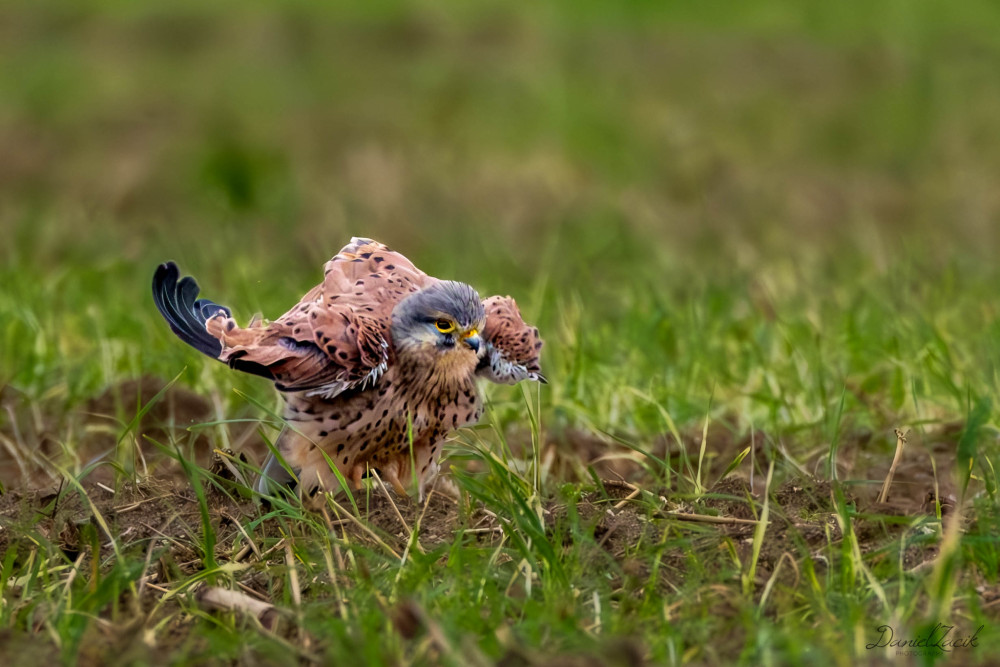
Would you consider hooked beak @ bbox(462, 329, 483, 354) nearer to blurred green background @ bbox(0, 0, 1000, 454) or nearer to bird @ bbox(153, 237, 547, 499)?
bird @ bbox(153, 237, 547, 499)

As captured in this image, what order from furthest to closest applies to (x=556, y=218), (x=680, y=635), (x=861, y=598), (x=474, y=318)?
(x=556, y=218), (x=474, y=318), (x=861, y=598), (x=680, y=635)

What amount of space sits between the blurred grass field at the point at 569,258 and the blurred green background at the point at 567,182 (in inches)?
1.2

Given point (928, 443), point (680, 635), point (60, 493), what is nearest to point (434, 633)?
point (680, 635)

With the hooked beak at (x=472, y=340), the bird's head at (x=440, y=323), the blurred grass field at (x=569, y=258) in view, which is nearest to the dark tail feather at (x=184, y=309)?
the blurred grass field at (x=569, y=258)

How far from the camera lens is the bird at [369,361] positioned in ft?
11.4

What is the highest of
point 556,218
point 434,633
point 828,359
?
point 434,633

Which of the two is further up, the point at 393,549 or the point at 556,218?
the point at 393,549

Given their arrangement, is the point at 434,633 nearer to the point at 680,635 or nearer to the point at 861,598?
the point at 680,635

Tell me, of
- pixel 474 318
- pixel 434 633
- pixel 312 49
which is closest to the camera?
pixel 434 633

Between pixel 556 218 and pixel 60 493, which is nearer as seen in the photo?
pixel 60 493

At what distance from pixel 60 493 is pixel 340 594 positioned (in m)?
0.96

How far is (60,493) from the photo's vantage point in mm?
3492

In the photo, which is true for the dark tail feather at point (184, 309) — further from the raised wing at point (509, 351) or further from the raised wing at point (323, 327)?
the raised wing at point (509, 351)

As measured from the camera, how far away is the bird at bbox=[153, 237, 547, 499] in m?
3.47
